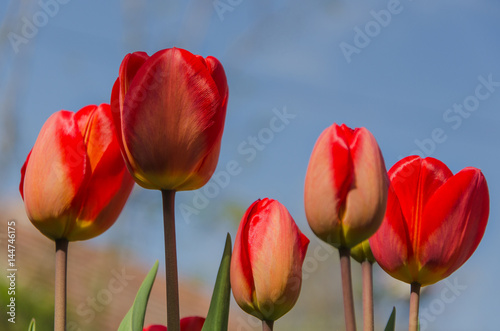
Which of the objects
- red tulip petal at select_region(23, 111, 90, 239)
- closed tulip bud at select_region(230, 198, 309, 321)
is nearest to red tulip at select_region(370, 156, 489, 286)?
closed tulip bud at select_region(230, 198, 309, 321)

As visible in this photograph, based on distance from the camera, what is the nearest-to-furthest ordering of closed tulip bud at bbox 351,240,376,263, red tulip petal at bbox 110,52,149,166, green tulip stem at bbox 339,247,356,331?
green tulip stem at bbox 339,247,356,331 → red tulip petal at bbox 110,52,149,166 → closed tulip bud at bbox 351,240,376,263

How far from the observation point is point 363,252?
752 millimetres

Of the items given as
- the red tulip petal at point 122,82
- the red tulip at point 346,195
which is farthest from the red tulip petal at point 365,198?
the red tulip petal at point 122,82

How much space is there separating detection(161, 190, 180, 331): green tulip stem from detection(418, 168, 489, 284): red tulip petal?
0.84ft

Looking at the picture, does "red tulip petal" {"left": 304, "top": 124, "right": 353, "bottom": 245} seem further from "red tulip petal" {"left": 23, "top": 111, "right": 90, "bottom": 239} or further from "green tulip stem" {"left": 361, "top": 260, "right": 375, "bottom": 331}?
"red tulip petal" {"left": 23, "top": 111, "right": 90, "bottom": 239}

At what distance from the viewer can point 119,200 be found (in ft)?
2.21

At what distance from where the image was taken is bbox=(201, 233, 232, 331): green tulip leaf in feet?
2.08

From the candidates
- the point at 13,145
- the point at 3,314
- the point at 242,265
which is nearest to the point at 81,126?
the point at 242,265

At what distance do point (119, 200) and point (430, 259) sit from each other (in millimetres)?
323

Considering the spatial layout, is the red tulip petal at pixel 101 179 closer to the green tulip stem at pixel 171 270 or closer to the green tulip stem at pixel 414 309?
the green tulip stem at pixel 171 270

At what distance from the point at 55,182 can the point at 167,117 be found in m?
0.14

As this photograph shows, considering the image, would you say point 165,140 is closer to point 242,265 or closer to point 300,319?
point 242,265

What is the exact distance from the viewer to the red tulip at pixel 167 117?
0.59 metres

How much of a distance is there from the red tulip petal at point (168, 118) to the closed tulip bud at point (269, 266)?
0.09 meters
